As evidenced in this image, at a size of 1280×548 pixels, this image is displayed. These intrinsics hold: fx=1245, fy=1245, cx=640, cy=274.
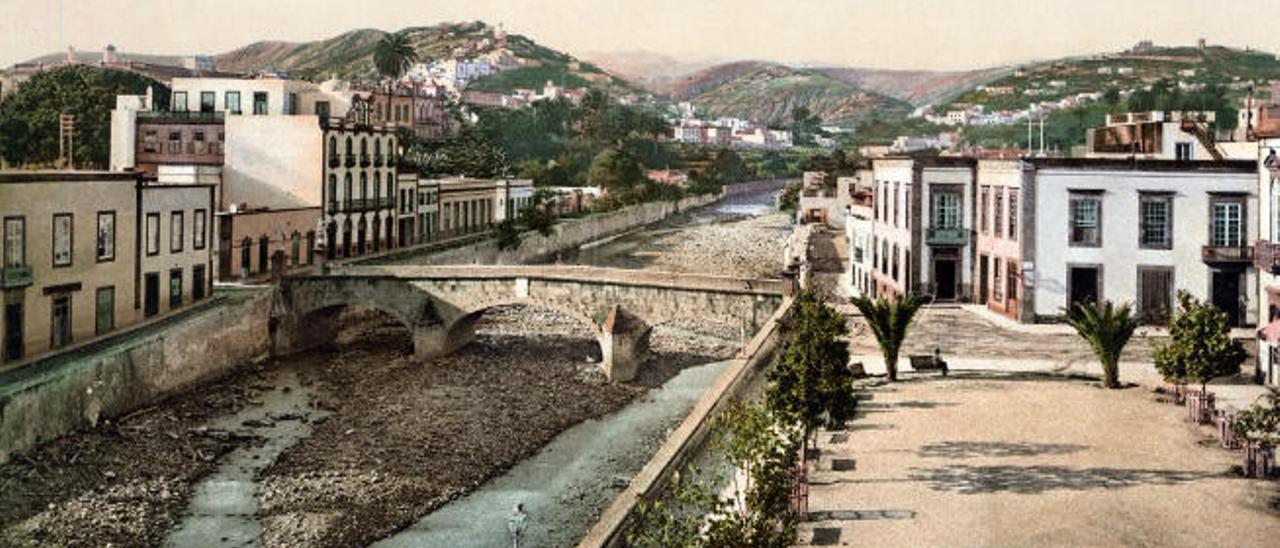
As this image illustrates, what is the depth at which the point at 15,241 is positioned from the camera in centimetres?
3944

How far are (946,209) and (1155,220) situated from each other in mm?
9455

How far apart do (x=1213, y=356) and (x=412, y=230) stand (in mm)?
60657

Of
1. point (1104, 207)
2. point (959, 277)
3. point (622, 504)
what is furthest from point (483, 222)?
point (622, 504)

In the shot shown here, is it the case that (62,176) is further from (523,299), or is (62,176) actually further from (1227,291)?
(1227,291)

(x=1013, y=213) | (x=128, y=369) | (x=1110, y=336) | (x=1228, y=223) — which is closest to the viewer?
(x=1110, y=336)

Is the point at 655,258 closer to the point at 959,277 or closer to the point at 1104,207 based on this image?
the point at 959,277

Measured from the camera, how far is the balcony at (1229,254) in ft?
144

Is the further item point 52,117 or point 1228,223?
point 52,117

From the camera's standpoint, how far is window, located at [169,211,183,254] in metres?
50.2

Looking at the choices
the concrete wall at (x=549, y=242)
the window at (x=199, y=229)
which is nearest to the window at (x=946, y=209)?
the window at (x=199, y=229)

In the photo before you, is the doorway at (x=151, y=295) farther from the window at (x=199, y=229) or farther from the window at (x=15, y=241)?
the window at (x=15, y=241)

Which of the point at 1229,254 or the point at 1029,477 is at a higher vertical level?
the point at 1229,254

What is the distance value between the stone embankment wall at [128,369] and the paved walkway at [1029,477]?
2203cm

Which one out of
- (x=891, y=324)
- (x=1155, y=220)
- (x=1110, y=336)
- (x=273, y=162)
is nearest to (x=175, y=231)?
(x=273, y=162)
